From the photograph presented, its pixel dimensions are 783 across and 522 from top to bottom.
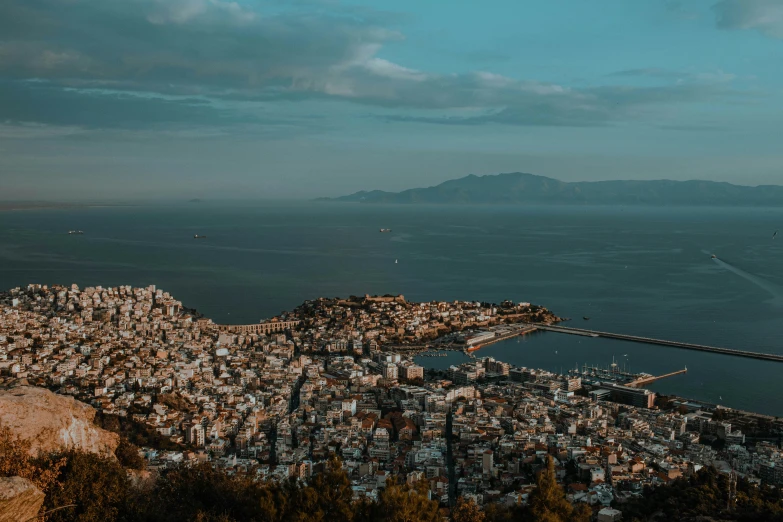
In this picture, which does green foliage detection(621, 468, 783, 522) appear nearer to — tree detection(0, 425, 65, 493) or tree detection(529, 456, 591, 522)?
tree detection(529, 456, 591, 522)

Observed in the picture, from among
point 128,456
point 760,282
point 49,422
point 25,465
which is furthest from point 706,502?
point 760,282

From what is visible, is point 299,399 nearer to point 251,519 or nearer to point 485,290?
point 251,519

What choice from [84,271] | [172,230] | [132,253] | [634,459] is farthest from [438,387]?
[172,230]

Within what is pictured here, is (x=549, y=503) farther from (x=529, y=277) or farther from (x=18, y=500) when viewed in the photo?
(x=529, y=277)

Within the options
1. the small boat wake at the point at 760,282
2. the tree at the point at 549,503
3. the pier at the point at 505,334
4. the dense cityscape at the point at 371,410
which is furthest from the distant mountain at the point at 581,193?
the tree at the point at 549,503

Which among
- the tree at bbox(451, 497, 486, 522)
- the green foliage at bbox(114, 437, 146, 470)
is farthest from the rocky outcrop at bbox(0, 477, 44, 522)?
the tree at bbox(451, 497, 486, 522)
